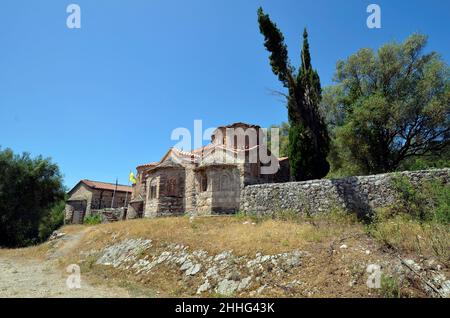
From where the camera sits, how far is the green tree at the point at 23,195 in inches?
1027

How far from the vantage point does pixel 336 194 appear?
13.9 m

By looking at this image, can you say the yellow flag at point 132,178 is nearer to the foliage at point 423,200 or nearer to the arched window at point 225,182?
the arched window at point 225,182

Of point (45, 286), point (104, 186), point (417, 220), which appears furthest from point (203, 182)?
point (104, 186)

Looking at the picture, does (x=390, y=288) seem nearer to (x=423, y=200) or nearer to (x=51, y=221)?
(x=423, y=200)

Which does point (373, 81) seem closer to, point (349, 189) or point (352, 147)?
point (352, 147)

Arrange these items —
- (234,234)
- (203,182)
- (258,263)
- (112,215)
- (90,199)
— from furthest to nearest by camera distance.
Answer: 1. (90,199)
2. (112,215)
3. (203,182)
4. (234,234)
5. (258,263)

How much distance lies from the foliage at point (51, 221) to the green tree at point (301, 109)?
2769cm

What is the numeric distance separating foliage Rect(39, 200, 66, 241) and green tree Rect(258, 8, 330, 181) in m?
27.7

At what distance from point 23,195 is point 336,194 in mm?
29080

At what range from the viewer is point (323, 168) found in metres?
18.1

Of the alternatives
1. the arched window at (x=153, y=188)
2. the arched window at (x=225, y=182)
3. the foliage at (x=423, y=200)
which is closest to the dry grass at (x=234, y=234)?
the foliage at (x=423, y=200)

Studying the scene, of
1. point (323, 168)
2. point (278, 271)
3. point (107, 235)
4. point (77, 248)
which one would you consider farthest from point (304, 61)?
point (77, 248)
